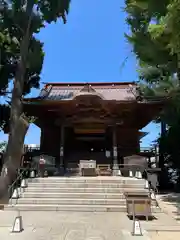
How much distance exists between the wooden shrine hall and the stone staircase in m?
4.40

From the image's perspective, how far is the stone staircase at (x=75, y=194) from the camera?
9.50 metres

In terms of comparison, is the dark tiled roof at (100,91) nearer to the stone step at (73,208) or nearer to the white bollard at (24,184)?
the white bollard at (24,184)

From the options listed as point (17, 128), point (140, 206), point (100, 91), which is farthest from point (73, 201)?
point (100, 91)

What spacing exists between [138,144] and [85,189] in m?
8.39

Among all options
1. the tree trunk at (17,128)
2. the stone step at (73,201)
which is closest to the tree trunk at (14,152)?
the tree trunk at (17,128)

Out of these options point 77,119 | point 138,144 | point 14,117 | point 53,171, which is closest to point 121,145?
point 138,144

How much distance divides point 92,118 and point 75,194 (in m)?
7.14

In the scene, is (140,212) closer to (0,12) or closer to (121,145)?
(121,145)

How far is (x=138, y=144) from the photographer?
1847 cm

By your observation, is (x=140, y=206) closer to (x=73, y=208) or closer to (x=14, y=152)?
(x=73, y=208)

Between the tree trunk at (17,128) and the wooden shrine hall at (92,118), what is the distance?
251cm

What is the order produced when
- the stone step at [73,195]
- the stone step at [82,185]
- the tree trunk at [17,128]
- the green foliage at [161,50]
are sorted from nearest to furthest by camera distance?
1. the green foliage at [161,50]
2. the stone step at [73,195]
3. the stone step at [82,185]
4. the tree trunk at [17,128]

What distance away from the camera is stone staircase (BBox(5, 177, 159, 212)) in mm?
9500

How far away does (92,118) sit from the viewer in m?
17.0
